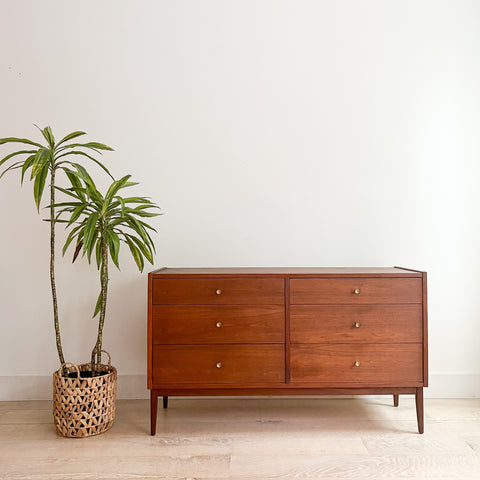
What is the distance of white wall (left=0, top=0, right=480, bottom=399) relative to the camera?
8.48ft

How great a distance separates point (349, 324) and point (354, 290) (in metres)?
0.15

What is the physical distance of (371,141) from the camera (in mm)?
2605

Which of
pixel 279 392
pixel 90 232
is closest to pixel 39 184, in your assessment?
pixel 90 232

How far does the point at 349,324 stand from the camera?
207 centimetres

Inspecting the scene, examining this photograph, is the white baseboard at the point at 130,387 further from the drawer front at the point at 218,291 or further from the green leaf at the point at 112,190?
the green leaf at the point at 112,190

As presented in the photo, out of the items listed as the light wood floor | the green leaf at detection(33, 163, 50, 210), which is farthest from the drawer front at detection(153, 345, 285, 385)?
the green leaf at detection(33, 163, 50, 210)

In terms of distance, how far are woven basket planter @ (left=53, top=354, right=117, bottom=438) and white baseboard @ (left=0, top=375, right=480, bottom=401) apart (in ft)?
1.55

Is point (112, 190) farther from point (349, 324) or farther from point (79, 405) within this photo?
point (349, 324)

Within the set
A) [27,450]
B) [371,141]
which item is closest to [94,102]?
[371,141]

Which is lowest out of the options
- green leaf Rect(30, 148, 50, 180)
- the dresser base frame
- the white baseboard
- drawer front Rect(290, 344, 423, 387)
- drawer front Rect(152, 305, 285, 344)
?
the white baseboard

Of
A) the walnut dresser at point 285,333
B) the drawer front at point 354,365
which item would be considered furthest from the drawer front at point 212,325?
the drawer front at point 354,365

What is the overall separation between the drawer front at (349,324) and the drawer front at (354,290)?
27 mm

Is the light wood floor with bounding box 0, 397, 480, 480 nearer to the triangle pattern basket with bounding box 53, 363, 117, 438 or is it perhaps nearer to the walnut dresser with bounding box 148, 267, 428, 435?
the triangle pattern basket with bounding box 53, 363, 117, 438

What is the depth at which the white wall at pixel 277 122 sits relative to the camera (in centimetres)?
259
